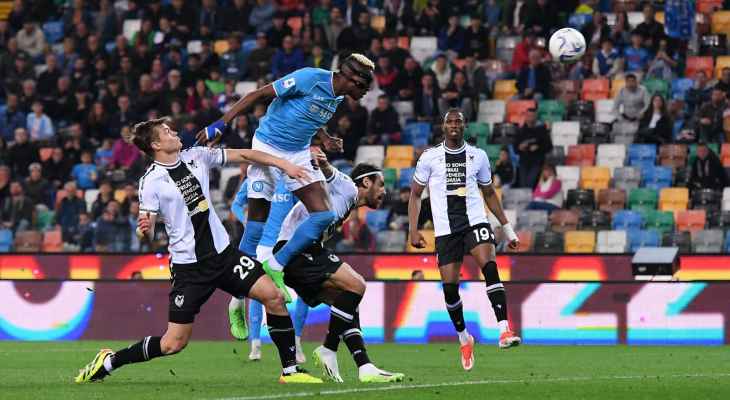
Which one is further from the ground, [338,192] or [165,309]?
[338,192]

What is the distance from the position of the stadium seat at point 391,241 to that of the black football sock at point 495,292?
26.1ft

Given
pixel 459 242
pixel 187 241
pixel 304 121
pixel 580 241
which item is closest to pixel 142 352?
pixel 187 241

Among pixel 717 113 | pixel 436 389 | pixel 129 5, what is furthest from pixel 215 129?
pixel 129 5

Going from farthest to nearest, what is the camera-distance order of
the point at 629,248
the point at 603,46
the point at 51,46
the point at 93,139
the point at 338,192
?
the point at 51,46, the point at 93,139, the point at 603,46, the point at 629,248, the point at 338,192

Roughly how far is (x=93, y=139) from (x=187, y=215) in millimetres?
16662

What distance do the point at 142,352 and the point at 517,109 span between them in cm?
1452

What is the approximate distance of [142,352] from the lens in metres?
10.9

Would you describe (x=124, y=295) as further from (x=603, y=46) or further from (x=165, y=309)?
(x=603, y=46)

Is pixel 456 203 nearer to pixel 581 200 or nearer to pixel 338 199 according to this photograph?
pixel 338 199

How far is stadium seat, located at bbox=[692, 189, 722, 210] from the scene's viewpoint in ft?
71.8

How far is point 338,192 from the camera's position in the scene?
41.8 ft

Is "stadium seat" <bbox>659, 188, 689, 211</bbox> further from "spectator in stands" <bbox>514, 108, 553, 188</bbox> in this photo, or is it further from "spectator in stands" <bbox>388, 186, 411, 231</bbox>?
"spectator in stands" <bbox>388, 186, 411, 231</bbox>

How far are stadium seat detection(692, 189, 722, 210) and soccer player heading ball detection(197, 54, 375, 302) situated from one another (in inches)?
402

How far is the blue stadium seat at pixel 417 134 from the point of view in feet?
81.0
